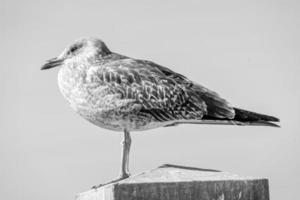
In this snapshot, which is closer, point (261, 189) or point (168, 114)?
point (261, 189)

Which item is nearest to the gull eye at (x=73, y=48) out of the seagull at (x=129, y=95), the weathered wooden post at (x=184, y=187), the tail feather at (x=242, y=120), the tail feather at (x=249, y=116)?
the seagull at (x=129, y=95)

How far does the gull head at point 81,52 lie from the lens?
1001 cm

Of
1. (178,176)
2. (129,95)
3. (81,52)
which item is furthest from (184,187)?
(81,52)

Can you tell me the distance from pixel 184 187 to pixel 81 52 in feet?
16.7

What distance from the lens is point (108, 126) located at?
9414mm

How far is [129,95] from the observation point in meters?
9.56

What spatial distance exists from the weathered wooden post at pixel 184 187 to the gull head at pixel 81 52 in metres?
4.49

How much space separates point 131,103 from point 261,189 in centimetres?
409

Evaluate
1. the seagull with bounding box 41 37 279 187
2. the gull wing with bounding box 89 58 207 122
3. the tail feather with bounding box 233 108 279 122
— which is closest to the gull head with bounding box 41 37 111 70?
the seagull with bounding box 41 37 279 187

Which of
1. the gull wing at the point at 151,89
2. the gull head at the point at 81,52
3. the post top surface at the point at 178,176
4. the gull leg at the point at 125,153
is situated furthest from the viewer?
the gull head at the point at 81,52

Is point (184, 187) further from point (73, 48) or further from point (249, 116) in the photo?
point (73, 48)

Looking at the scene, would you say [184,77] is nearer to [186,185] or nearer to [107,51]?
[107,51]

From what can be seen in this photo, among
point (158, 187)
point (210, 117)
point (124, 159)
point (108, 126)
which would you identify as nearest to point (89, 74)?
point (108, 126)

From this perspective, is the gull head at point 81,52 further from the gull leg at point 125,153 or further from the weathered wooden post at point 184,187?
the weathered wooden post at point 184,187
